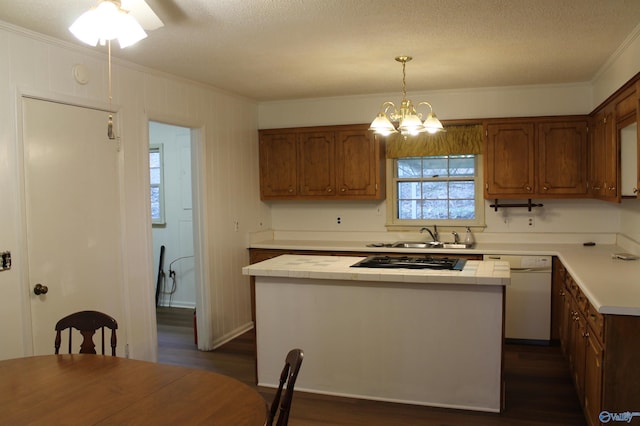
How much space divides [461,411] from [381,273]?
3.33 feet

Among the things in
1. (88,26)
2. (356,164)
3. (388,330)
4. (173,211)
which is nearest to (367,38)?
(88,26)

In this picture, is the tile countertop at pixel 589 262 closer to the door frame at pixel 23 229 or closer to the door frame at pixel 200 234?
the door frame at pixel 200 234

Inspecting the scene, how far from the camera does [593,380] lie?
8.95 feet

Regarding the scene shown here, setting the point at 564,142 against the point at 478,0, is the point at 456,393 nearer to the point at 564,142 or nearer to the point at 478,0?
the point at 478,0

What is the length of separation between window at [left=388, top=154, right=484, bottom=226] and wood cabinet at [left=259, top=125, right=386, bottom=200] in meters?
0.24

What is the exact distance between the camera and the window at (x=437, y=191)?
5.39 m

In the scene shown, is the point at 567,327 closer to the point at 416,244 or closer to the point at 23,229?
the point at 416,244

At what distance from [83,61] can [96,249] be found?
1.27 m

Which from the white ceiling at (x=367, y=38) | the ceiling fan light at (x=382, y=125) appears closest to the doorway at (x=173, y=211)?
the white ceiling at (x=367, y=38)

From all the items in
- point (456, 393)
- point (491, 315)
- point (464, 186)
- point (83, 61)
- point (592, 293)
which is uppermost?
point (83, 61)

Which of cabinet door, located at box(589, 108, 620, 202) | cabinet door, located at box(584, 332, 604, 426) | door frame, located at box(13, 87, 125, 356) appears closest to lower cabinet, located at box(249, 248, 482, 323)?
cabinet door, located at box(589, 108, 620, 202)

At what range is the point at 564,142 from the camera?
15.9 ft

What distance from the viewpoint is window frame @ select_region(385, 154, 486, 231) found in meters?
5.32

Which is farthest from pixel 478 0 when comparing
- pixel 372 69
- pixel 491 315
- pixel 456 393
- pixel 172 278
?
pixel 172 278
